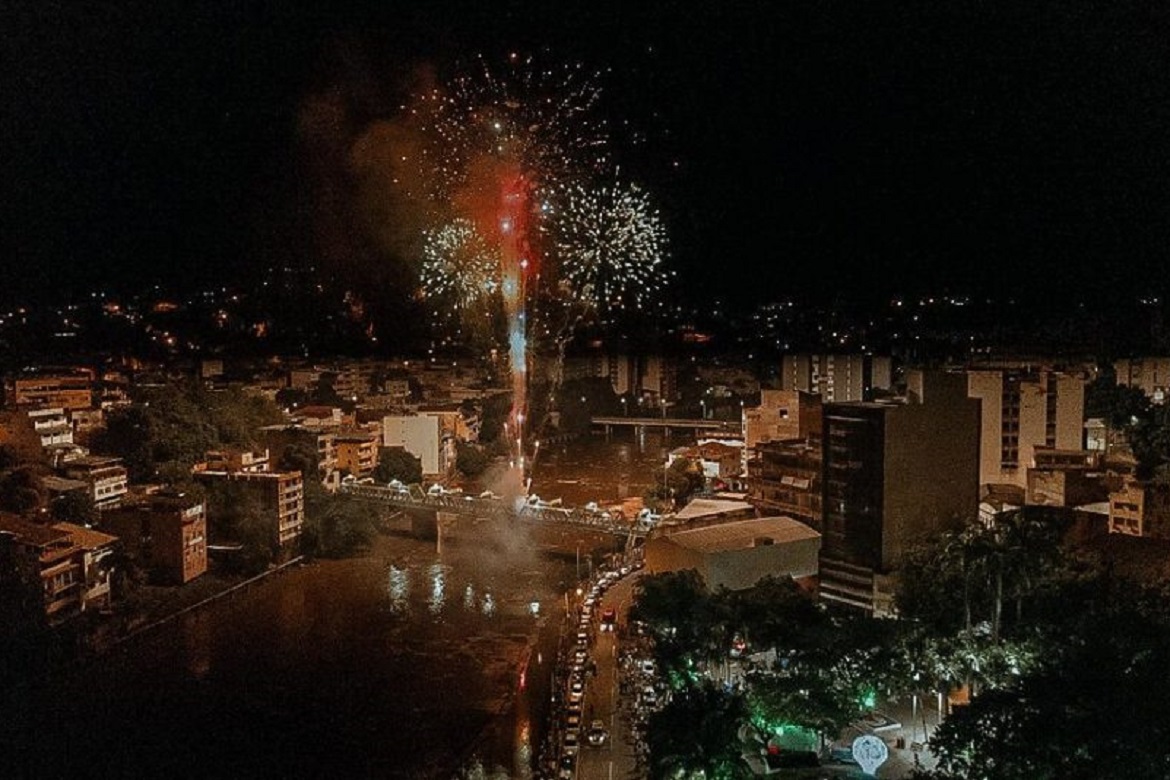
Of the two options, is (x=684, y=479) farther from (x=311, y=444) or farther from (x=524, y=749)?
(x=524, y=749)

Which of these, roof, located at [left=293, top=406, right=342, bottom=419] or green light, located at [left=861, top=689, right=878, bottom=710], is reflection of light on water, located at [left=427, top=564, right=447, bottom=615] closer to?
green light, located at [left=861, top=689, right=878, bottom=710]

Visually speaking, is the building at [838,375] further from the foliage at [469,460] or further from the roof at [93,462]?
the roof at [93,462]

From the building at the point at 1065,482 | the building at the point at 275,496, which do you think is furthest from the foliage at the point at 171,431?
the building at the point at 1065,482

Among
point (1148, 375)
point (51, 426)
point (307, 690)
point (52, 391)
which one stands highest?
point (1148, 375)

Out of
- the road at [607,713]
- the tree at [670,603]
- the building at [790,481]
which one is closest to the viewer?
the road at [607,713]

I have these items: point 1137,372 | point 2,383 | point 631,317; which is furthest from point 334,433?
point 1137,372

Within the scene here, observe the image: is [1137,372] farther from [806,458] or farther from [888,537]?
[888,537]

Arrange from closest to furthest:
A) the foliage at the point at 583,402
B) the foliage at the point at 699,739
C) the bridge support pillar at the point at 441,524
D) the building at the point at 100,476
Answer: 1. the foliage at the point at 699,739
2. the building at the point at 100,476
3. the bridge support pillar at the point at 441,524
4. the foliage at the point at 583,402

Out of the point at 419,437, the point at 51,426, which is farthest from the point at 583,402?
the point at 51,426
